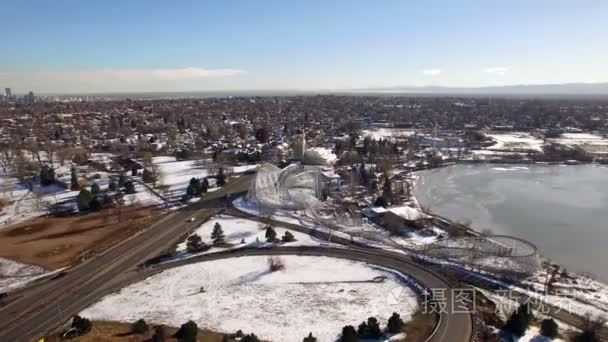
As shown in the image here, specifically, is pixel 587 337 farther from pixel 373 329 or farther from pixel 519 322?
pixel 373 329

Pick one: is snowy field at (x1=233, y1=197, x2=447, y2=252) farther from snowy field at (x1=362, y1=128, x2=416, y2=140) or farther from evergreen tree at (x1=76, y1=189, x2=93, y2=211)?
snowy field at (x1=362, y1=128, x2=416, y2=140)

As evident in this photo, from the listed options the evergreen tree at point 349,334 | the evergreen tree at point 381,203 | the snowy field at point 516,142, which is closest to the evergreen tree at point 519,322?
the evergreen tree at point 349,334

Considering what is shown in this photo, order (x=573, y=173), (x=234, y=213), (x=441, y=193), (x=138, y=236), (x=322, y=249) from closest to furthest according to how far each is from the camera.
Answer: (x=322, y=249) → (x=138, y=236) → (x=234, y=213) → (x=441, y=193) → (x=573, y=173)

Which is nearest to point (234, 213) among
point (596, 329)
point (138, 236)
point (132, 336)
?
point (138, 236)

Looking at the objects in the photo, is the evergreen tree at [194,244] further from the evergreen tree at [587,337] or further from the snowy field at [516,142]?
the snowy field at [516,142]

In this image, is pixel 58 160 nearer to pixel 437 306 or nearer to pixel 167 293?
pixel 167 293

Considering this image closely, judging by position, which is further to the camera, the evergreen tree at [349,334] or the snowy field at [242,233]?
the snowy field at [242,233]

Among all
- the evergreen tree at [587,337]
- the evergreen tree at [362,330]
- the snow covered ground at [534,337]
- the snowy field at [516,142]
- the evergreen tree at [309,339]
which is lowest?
the snow covered ground at [534,337]

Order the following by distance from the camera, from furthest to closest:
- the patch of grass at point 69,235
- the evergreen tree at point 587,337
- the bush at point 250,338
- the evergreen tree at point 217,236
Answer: the evergreen tree at point 217,236 → the patch of grass at point 69,235 → the bush at point 250,338 → the evergreen tree at point 587,337
